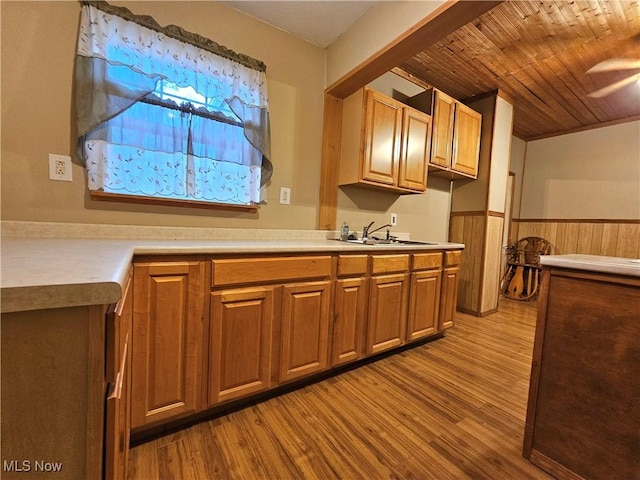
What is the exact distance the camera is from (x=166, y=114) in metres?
1.69

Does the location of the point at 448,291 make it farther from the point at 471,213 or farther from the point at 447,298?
the point at 471,213

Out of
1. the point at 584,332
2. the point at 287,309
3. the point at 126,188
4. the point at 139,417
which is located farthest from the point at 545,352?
the point at 126,188

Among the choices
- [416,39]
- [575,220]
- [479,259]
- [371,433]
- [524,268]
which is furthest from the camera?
[524,268]

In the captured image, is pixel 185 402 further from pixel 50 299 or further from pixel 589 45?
pixel 589 45

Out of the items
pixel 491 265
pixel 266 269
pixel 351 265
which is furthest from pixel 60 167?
pixel 491 265

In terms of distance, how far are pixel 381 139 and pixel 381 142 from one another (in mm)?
23

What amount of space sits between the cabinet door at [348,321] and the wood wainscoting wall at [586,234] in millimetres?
4184

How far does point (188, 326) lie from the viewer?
4.25 feet

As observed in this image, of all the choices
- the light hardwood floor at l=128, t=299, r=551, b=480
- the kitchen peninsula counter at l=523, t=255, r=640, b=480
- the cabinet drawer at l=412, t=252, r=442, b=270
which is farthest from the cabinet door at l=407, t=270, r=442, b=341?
the kitchen peninsula counter at l=523, t=255, r=640, b=480

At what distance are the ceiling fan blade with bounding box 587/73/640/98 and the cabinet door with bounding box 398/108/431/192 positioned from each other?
2.22 m

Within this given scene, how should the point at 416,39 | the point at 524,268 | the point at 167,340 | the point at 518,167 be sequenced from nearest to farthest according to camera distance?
the point at 167,340 < the point at 416,39 < the point at 524,268 < the point at 518,167

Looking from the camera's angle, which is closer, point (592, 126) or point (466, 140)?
point (466, 140)

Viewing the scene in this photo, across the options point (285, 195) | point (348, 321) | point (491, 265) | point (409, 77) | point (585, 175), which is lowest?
point (348, 321)

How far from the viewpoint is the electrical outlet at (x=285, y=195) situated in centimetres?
217
